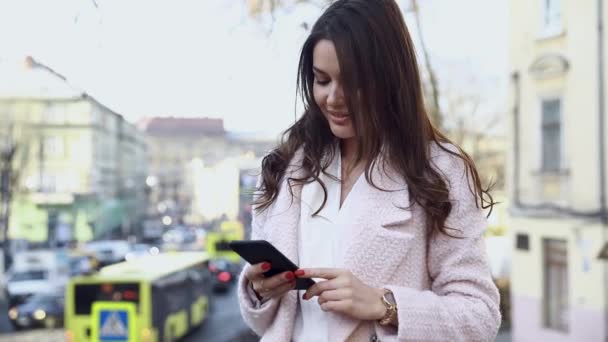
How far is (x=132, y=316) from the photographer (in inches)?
341

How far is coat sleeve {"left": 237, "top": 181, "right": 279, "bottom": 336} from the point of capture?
117cm

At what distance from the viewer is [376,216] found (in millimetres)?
1148

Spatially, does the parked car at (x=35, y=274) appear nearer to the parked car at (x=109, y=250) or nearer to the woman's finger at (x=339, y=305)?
the parked car at (x=109, y=250)

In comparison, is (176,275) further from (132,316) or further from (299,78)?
(299,78)

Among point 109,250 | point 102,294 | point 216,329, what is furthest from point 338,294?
point 216,329

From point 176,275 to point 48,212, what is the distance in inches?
118

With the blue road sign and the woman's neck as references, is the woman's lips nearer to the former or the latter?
the woman's neck

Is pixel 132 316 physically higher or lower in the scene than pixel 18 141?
lower

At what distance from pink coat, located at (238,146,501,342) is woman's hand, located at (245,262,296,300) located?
0.03 metres

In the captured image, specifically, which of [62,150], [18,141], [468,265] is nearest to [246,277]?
[468,265]

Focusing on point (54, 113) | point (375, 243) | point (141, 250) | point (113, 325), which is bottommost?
point (113, 325)

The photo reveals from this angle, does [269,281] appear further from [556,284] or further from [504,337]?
[504,337]

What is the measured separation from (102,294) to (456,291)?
8065 millimetres

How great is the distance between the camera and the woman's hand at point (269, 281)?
1.10 m
